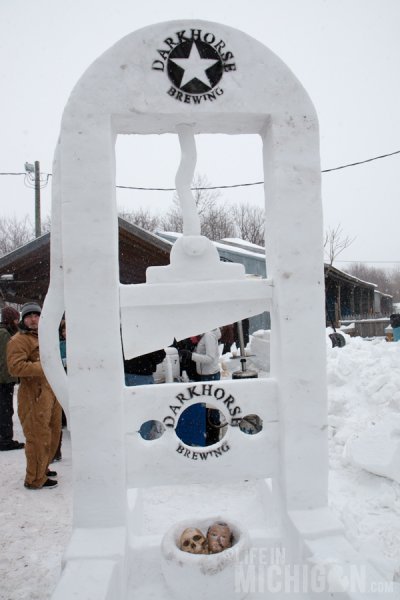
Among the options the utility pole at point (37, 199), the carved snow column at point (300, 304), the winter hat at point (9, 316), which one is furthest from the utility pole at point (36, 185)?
the carved snow column at point (300, 304)

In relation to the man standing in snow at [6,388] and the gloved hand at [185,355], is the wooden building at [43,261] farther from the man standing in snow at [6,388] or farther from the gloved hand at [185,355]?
the gloved hand at [185,355]

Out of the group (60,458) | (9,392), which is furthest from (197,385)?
(9,392)

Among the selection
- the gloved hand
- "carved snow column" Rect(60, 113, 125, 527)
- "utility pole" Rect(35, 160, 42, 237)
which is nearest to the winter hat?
the gloved hand

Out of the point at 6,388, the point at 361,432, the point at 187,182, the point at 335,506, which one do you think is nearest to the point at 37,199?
the point at 6,388

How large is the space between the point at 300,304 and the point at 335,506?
2375 mm

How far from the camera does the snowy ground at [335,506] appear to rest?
130 inches

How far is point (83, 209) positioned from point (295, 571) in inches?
92.2

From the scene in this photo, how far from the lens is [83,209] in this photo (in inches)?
103

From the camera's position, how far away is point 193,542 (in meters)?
2.47

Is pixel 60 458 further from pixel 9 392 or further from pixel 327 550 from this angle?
pixel 327 550

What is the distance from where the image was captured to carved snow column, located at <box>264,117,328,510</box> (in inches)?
107

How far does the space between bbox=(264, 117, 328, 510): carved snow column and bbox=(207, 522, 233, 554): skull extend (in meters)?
0.44

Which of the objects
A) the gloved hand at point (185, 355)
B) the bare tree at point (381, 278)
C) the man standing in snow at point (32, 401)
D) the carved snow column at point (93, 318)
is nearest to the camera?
the carved snow column at point (93, 318)

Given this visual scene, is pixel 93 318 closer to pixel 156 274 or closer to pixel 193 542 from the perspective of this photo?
pixel 156 274
